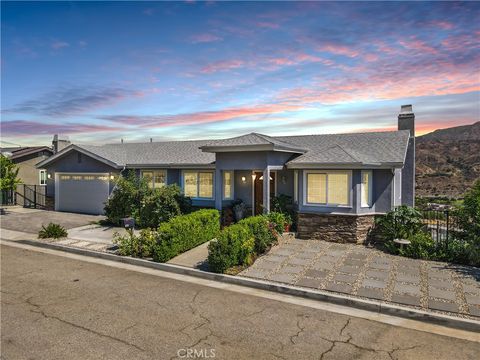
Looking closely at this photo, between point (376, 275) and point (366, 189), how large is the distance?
18.7 feet

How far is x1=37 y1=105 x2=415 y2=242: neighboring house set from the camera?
14.3 meters

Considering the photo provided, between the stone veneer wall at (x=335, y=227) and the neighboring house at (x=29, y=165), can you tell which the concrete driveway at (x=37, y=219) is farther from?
the stone veneer wall at (x=335, y=227)

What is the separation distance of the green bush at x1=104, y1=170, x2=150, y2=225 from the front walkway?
344 inches

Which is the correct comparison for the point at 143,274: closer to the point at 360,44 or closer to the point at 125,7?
the point at 125,7

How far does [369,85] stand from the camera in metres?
17.2

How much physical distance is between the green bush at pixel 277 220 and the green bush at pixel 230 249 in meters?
3.53

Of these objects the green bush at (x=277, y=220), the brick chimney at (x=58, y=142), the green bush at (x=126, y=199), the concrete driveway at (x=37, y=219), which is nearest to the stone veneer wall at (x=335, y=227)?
the green bush at (x=277, y=220)

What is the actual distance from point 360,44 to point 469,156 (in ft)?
136

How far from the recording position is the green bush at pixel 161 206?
16.7m

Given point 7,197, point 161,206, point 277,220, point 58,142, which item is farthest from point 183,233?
point 7,197

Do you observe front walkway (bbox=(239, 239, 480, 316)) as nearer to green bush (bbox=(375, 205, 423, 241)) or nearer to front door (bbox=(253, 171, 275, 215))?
green bush (bbox=(375, 205, 423, 241))

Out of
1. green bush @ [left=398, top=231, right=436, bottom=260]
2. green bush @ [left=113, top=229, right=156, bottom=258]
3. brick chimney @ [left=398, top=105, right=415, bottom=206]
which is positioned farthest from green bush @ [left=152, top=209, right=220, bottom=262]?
brick chimney @ [left=398, top=105, right=415, bottom=206]

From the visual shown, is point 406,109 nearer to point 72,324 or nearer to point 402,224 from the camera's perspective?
point 402,224

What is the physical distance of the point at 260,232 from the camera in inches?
482
